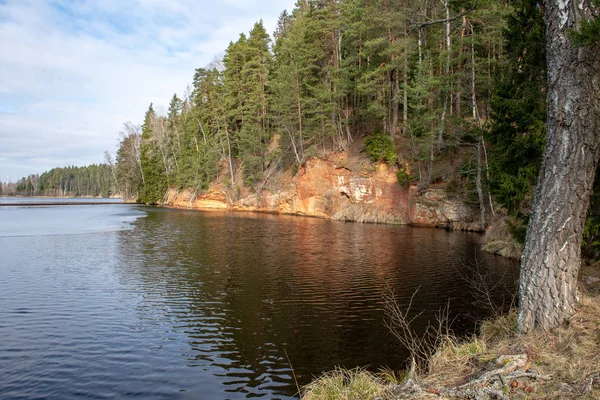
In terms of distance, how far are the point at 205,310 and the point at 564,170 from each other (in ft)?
29.2

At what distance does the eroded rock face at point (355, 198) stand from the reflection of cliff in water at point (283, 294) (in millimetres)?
6153

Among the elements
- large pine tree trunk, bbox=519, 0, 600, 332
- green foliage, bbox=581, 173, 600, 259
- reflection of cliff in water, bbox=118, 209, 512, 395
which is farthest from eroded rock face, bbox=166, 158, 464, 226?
large pine tree trunk, bbox=519, 0, 600, 332

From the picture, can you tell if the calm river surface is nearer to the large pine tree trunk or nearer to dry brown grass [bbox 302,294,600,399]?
dry brown grass [bbox 302,294,600,399]

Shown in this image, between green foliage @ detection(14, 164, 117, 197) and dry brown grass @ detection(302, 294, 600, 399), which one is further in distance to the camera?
green foliage @ detection(14, 164, 117, 197)

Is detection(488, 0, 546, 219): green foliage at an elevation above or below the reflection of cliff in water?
above

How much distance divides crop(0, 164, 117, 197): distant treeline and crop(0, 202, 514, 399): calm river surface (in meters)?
144

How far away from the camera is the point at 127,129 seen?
2916 inches

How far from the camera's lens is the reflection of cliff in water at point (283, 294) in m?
7.33

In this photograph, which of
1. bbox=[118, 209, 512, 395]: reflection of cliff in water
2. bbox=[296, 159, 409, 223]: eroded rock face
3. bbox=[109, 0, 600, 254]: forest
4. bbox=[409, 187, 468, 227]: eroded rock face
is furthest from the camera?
bbox=[296, 159, 409, 223]: eroded rock face

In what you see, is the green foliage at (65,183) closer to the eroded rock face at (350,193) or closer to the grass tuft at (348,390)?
the eroded rock face at (350,193)

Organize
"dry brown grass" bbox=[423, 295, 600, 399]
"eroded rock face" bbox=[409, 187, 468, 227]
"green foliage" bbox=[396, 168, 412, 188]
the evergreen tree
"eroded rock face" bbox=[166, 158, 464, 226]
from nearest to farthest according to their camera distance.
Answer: "dry brown grass" bbox=[423, 295, 600, 399], "eroded rock face" bbox=[409, 187, 468, 227], "eroded rock face" bbox=[166, 158, 464, 226], "green foliage" bbox=[396, 168, 412, 188], the evergreen tree

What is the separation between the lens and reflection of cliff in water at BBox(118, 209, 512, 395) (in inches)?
289

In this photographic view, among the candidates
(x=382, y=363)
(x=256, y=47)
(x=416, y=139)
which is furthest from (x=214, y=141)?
(x=382, y=363)

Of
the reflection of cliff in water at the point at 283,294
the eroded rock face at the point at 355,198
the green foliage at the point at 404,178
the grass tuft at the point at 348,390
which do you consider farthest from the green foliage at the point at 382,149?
the grass tuft at the point at 348,390
